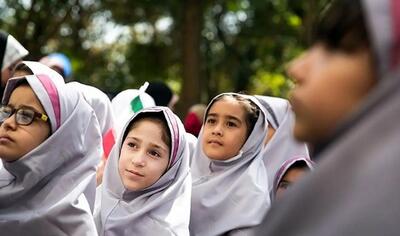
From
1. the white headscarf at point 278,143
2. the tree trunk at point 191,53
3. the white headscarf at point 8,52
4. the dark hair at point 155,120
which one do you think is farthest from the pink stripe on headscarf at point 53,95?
the tree trunk at point 191,53

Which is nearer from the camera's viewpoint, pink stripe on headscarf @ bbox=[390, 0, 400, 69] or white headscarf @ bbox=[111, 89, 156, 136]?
pink stripe on headscarf @ bbox=[390, 0, 400, 69]

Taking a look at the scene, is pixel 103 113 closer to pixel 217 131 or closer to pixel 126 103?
pixel 126 103

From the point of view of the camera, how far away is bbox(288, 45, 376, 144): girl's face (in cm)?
125

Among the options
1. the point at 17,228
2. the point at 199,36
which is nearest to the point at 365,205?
the point at 17,228

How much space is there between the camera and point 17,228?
3066 millimetres

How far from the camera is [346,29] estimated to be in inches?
50.2

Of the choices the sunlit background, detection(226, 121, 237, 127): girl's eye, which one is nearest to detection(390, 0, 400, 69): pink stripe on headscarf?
detection(226, 121, 237, 127): girl's eye

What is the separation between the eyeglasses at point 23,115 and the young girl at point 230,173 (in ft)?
3.46

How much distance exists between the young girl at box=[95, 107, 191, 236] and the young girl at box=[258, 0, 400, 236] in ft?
7.14

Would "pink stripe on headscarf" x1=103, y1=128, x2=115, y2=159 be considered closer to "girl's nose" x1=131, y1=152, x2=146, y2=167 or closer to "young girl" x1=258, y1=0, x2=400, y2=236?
"girl's nose" x1=131, y1=152, x2=146, y2=167

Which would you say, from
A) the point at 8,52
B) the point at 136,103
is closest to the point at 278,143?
the point at 136,103

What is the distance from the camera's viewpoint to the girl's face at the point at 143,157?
3443 mm

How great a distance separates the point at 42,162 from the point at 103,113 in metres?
1.27

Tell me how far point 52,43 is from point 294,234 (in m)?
16.7
